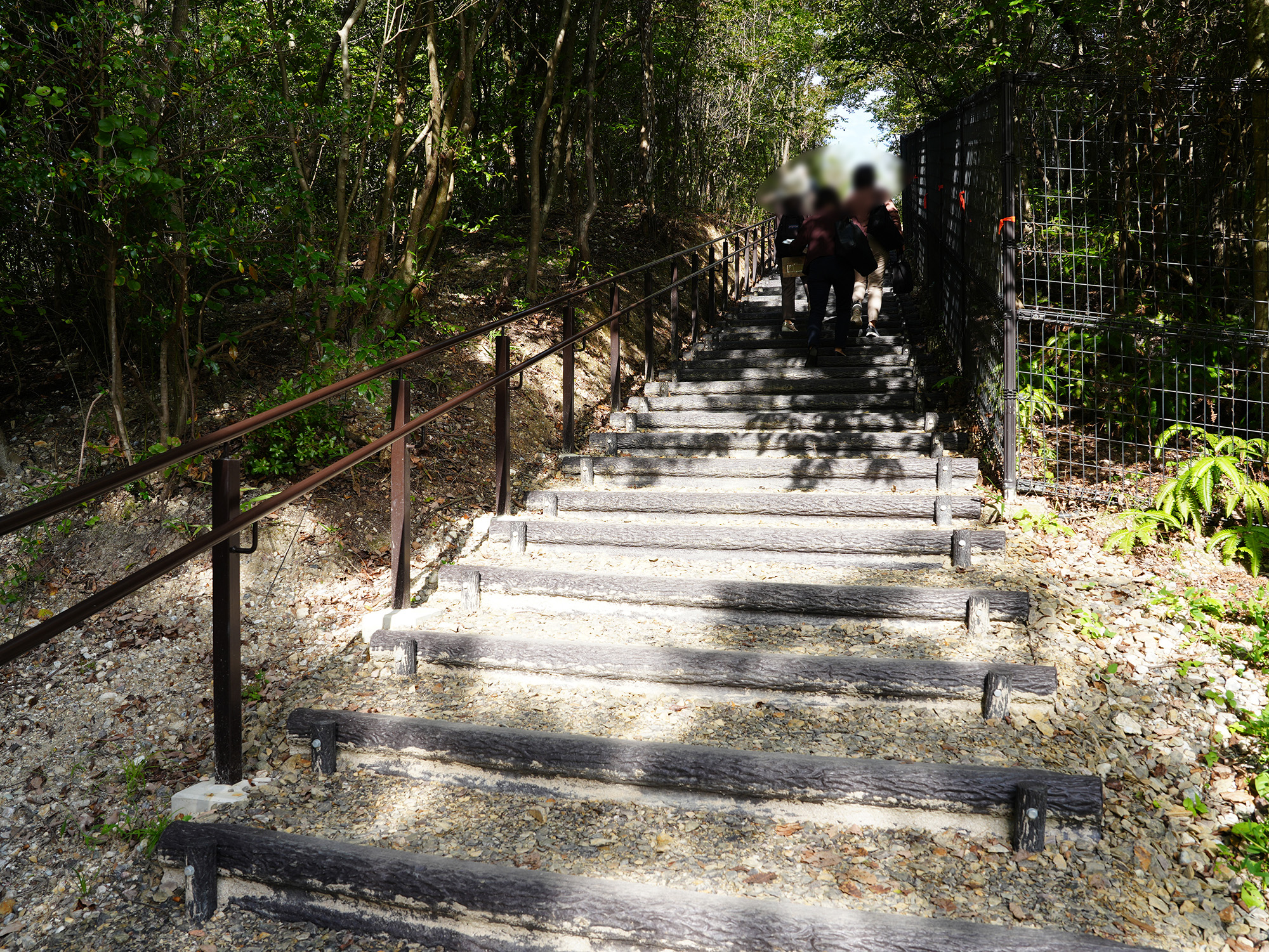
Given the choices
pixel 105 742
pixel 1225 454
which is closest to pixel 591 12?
pixel 1225 454

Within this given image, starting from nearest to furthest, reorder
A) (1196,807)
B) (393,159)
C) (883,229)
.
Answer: (1196,807) < (393,159) < (883,229)

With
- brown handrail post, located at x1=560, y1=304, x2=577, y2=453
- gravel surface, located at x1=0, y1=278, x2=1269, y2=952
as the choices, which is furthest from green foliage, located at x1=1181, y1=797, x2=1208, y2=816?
brown handrail post, located at x1=560, y1=304, x2=577, y2=453

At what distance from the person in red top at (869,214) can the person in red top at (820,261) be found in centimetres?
16

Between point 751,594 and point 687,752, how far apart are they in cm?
127

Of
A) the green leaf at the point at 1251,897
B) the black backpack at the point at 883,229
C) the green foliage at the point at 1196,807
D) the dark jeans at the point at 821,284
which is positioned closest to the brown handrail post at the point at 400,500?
the green foliage at the point at 1196,807

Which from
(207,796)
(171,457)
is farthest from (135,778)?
(171,457)

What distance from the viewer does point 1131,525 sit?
453 centimetres

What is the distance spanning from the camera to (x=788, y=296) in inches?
343

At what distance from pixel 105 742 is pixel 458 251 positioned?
280 inches

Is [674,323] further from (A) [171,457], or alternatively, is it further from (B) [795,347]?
(A) [171,457]

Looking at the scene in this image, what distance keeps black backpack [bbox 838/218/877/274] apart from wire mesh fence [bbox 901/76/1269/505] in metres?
0.92

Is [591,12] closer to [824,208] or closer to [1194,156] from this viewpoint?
[824,208]

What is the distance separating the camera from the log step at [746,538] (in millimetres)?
4516

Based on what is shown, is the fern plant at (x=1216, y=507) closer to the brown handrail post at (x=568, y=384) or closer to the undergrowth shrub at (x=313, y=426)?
the brown handrail post at (x=568, y=384)
